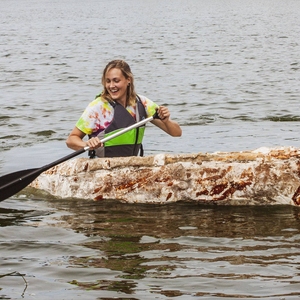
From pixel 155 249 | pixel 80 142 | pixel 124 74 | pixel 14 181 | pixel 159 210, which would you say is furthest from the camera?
pixel 124 74

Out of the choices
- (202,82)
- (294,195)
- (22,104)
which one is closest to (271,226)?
(294,195)

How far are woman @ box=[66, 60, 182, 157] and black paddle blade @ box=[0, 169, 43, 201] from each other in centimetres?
65

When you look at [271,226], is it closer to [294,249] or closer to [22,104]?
[294,249]

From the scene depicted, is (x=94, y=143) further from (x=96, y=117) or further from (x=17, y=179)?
(x=17, y=179)

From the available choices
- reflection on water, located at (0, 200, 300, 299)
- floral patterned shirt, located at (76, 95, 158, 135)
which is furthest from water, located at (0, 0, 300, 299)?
floral patterned shirt, located at (76, 95, 158, 135)

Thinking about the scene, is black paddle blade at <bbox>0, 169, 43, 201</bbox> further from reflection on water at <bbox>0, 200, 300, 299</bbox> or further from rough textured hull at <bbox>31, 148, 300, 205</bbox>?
rough textured hull at <bbox>31, 148, 300, 205</bbox>

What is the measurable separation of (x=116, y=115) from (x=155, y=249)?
2.39 m

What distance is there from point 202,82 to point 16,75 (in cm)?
599

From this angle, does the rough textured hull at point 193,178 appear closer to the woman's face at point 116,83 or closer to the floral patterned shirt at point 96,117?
the floral patterned shirt at point 96,117

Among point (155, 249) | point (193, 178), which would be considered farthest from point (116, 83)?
point (155, 249)

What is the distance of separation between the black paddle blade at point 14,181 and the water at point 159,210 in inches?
10.6

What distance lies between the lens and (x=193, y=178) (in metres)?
8.08

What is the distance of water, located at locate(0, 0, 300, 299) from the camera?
18.6ft

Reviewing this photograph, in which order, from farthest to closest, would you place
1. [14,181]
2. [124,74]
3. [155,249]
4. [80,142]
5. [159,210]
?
1. [124,74]
2. [80,142]
3. [159,210]
4. [14,181]
5. [155,249]
